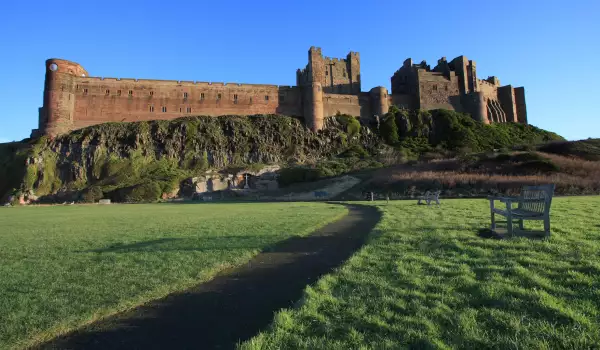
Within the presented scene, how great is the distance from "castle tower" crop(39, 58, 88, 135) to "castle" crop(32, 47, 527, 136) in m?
Answer: 0.12

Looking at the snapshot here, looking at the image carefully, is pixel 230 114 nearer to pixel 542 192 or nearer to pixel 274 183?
pixel 274 183

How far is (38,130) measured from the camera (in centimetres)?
5747

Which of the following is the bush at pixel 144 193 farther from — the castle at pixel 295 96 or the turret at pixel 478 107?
the turret at pixel 478 107

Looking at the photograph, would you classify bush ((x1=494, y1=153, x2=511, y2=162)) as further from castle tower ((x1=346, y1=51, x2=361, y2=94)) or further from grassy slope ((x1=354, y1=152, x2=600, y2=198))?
castle tower ((x1=346, y1=51, x2=361, y2=94))

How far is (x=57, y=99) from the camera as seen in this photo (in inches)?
2136

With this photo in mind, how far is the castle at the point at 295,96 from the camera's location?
185 ft

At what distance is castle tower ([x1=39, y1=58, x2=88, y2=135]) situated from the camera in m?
54.4

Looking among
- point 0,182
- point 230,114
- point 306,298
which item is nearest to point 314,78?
point 230,114

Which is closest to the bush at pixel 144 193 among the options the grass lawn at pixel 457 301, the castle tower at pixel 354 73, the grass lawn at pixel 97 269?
the grass lawn at pixel 97 269

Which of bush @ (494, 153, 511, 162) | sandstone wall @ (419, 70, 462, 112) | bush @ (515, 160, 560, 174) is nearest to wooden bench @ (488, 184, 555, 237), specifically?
bush @ (515, 160, 560, 174)

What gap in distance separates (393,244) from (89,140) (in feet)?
193

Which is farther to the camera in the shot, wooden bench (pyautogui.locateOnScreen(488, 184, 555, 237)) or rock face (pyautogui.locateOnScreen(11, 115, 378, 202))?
rock face (pyautogui.locateOnScreen(11, 115, 378, 202))

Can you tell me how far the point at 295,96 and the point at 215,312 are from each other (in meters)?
63.3

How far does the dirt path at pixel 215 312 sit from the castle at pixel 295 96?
57.6m
